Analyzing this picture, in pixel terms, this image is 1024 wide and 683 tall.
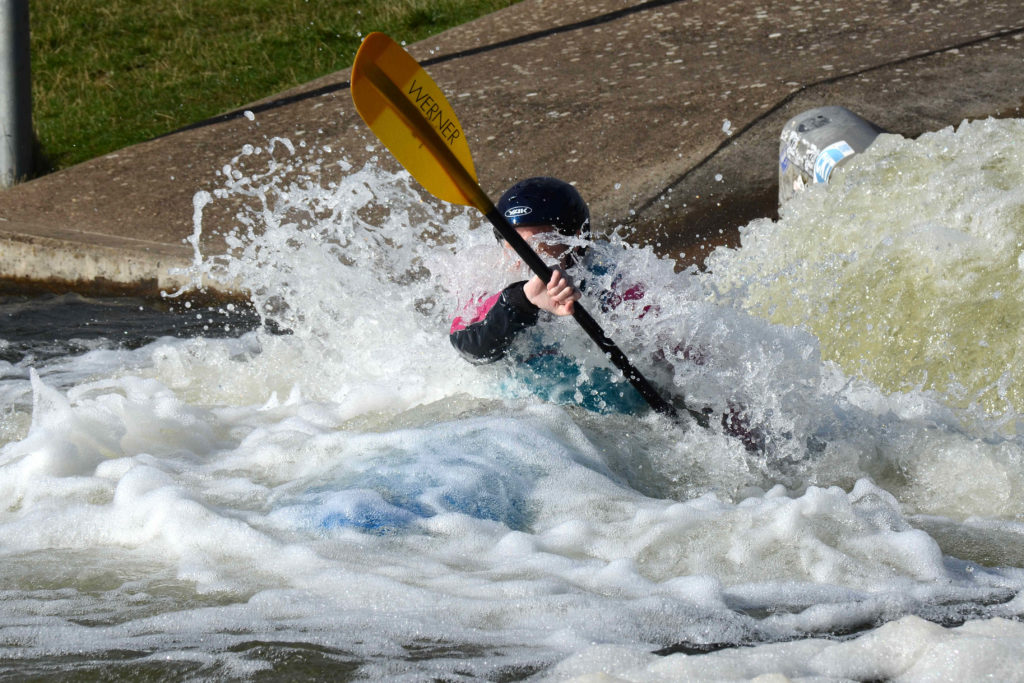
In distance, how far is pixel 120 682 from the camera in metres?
2.37

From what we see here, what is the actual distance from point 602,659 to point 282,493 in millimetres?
1291

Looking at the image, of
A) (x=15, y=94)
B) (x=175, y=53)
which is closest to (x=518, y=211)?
(x=15, y=94)

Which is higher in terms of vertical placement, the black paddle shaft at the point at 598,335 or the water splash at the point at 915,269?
the water splash at the point at 915,269

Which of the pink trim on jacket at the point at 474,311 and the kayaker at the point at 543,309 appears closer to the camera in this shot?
the kayaker at the point at 543,309

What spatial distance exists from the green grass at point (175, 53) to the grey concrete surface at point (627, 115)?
696 millimetres

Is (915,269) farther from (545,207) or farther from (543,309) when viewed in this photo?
(543,309)

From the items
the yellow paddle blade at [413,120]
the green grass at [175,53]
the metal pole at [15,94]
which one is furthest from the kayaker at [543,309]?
the green grass at [175,53]

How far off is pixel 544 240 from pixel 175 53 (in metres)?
6.34

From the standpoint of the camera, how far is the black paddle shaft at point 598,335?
132 inches

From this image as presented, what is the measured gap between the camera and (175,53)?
9023 millimetres

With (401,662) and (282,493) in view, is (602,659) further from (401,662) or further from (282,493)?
(282,493)

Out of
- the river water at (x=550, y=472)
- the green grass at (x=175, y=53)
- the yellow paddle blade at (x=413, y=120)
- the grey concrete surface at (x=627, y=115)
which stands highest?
the green grass at (x=175, y=53)

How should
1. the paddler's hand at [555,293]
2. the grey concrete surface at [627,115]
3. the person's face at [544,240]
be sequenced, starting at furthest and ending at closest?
the grey concrete surface at [627,115], the person's face at [544,240], the paddler's hand at [555,293]

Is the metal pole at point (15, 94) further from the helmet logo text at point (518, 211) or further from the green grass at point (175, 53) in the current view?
the helmet logo text at point (518, 211)
